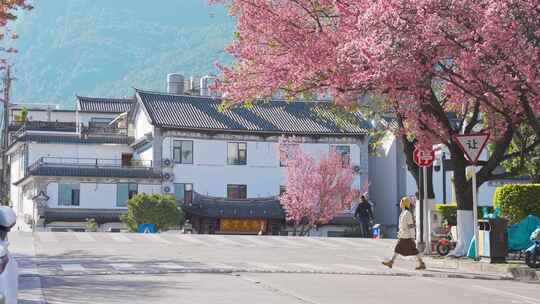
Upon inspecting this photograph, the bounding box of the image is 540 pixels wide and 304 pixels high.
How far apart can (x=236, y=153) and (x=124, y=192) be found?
857cm

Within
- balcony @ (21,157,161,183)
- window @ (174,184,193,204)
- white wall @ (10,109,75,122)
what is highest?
white wall @ (10,109,75,122)

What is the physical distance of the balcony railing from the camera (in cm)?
6662

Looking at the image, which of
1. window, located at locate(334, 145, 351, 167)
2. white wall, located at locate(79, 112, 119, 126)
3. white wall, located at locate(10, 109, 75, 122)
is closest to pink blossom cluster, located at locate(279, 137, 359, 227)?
window, located at locate(334, 145, 351, 167)

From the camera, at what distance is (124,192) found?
67000 mm

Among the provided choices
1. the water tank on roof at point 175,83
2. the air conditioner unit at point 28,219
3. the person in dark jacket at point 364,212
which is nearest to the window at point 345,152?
the water tank on roof at point 175,83

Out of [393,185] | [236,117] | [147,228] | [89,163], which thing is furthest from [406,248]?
[89,163]

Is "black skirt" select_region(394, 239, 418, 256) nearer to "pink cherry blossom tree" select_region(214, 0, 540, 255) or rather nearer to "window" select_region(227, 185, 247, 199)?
"pink cherry blossom tree" select_region(214, 0, 540, 255)

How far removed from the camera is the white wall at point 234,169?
224 ft

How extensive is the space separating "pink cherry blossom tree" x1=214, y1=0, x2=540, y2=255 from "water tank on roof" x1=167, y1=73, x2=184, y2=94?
184 feet

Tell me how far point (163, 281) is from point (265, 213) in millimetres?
53351

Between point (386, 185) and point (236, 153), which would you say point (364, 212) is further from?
point (386, 185)

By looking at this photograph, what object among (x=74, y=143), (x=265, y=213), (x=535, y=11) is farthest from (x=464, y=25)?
(x=74, y=143)

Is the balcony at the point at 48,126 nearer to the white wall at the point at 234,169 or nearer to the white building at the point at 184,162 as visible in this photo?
the white building at the point at 184,162

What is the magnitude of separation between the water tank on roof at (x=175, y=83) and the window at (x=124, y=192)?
1460 centimetres
